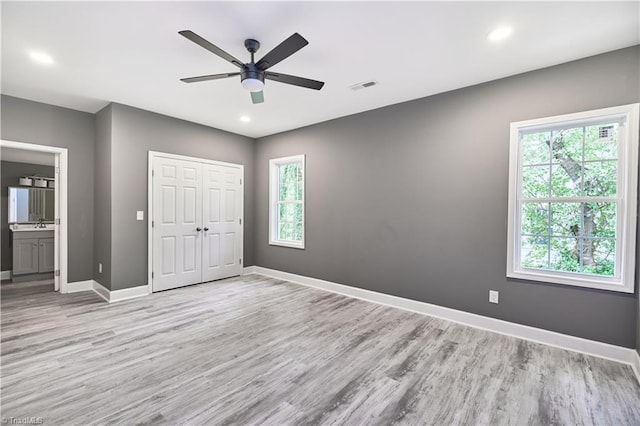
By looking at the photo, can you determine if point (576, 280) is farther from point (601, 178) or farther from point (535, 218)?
point (601, 178)

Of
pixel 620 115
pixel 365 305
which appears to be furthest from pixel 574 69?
pixel 365 305

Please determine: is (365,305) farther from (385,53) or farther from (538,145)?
(385,53)

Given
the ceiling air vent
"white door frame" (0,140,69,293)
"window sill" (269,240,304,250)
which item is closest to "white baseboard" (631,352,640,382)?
the ceiling air vent

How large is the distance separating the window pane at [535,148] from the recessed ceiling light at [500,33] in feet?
3.68

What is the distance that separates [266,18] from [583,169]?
3.17 m

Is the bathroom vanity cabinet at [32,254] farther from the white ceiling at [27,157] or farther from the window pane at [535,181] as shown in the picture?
the window pane at [535,181]

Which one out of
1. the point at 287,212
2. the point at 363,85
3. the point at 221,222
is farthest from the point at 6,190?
the point at 363,85

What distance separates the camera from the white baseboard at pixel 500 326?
2449mm

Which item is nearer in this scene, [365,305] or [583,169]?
[583,169]

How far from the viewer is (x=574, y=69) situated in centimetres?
265

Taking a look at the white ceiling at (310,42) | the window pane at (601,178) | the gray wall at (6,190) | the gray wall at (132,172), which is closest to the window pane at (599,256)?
the window pane at (601,178)

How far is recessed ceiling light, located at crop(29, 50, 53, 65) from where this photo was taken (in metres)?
2.65

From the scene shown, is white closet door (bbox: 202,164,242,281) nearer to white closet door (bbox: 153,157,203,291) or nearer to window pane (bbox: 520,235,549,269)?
white closet door (bbox: 153,157,203,291)

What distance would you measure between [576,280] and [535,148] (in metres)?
1.35
